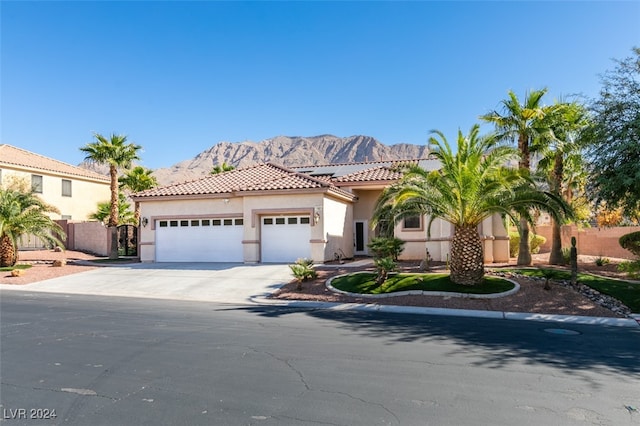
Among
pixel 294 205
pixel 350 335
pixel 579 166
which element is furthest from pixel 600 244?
pixel 350 335

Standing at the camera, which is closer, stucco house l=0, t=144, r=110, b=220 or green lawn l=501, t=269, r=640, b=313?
green lawn l=501, t=269, r=640, b=313

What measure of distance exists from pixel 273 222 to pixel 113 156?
12.0 m

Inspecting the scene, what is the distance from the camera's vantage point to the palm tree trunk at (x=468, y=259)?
14.6 meters

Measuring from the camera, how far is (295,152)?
137m

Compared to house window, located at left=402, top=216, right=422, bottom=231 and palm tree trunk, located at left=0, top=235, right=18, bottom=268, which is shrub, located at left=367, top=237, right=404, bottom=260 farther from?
palm tree trunk, located at left=0, top=235, right=18, bottom=268

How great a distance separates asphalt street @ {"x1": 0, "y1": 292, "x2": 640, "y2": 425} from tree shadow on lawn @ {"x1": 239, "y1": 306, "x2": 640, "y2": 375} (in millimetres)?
40

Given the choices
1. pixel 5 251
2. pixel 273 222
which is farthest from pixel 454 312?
pixel 5 251

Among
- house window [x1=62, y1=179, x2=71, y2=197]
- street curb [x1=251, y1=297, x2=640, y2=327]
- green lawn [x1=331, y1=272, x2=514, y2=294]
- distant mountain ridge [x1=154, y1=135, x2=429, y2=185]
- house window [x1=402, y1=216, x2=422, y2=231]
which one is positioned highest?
distant mountain ridge [x1=154, y1=135, x2=429, y2=185]

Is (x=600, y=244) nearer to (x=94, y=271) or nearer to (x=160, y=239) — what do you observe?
(x=160, y=239)

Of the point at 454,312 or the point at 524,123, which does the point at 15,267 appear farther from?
the point at 524,123

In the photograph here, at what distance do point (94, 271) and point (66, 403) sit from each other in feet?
60.6

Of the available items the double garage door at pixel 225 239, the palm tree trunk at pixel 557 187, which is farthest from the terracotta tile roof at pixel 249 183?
the palm tree trunk at pixel 557 187

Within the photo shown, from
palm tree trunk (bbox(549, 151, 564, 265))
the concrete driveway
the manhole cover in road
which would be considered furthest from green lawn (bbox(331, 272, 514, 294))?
palm tree trunk (bbox(549, 151, 564, 265))

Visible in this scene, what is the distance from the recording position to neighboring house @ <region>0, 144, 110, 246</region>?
33.8 meters
